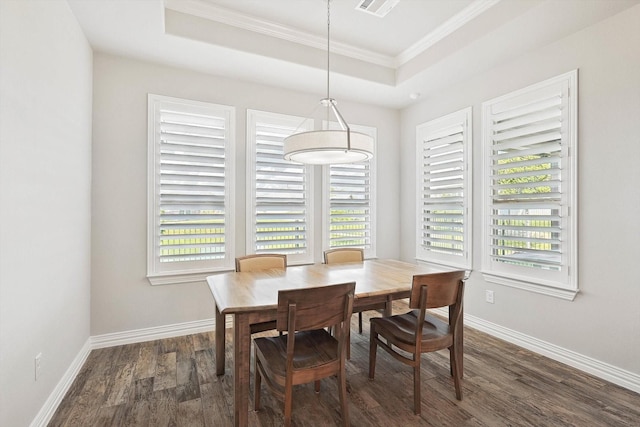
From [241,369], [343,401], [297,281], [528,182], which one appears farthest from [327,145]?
[528,182]

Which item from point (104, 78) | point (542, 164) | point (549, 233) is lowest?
point (549, 233)

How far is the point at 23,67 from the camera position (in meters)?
1.68

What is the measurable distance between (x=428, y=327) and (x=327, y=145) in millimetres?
1487

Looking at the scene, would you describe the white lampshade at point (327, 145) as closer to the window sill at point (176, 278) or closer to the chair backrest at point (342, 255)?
the chair backrest at point (342, 255)

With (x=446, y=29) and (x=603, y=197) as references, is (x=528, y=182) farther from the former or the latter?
(x=446, y=29)

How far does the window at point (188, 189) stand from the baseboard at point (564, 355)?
2.89 metres

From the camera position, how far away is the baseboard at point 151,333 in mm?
3018

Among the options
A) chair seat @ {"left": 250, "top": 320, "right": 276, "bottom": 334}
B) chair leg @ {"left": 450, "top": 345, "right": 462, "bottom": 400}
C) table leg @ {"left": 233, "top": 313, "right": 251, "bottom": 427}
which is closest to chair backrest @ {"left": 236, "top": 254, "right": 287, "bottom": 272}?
chair seat @ {"left": 250, "top": 320, "right": 276, "bottom": 334}

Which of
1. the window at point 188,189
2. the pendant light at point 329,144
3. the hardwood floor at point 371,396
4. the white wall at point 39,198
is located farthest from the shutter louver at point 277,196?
the white wall at point 39,198

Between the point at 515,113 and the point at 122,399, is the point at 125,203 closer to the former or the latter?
the point at 122,399

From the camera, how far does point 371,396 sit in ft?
7.31

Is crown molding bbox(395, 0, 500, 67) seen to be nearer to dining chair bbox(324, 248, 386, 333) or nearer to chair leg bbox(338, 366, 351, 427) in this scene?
dining chair bbox(324, 248, 386, 333)

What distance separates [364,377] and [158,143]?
2.92 metres

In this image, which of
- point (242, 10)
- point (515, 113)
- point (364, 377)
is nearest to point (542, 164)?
point (515, 113)
